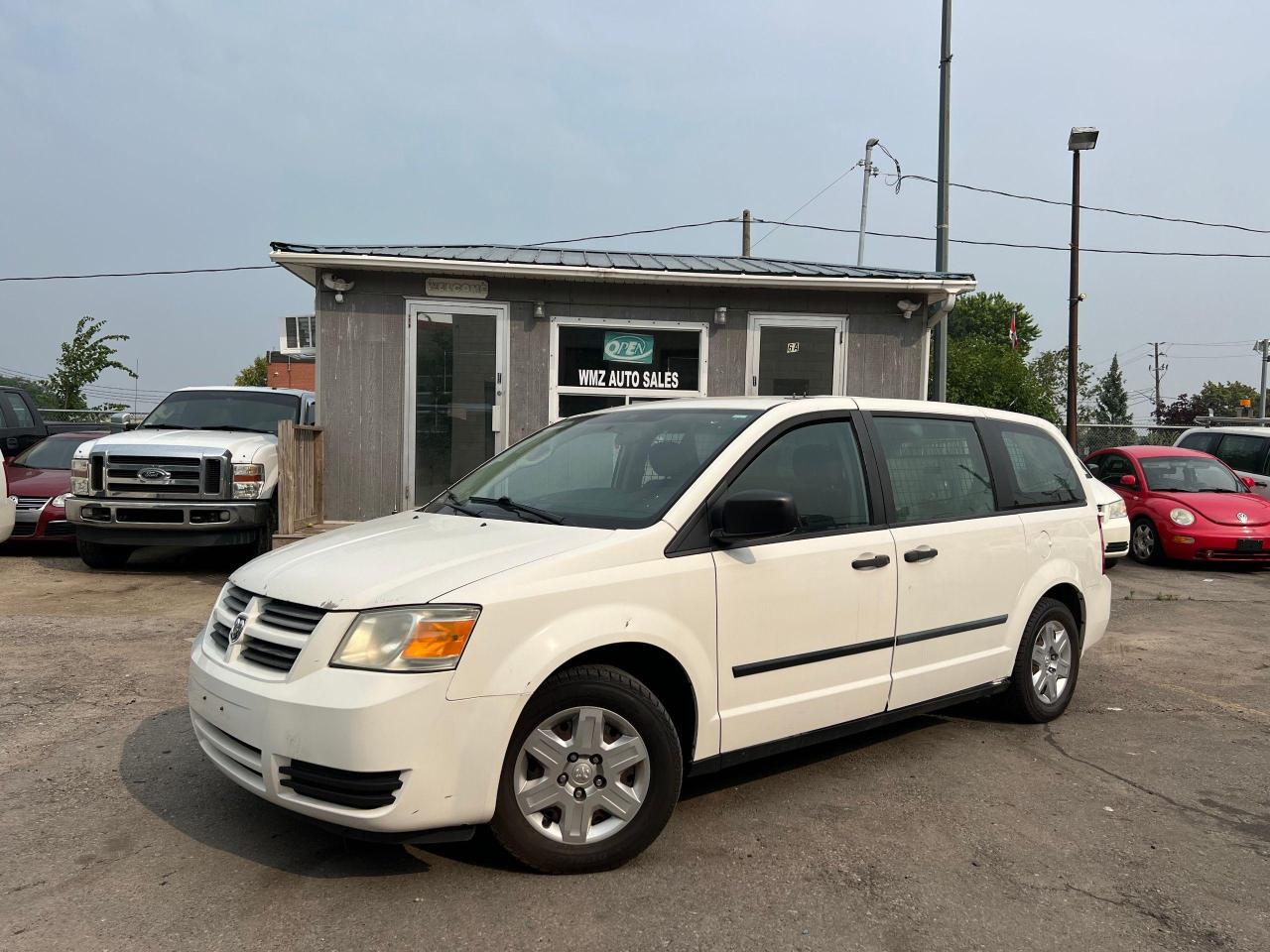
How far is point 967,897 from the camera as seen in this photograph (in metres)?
3.19

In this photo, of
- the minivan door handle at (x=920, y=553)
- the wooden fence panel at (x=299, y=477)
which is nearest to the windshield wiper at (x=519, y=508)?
the minivan door handle at (x=920, y=553)

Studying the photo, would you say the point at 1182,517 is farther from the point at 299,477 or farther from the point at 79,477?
the point at 79,477

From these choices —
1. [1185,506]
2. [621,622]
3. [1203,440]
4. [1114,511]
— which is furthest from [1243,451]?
[621,622]

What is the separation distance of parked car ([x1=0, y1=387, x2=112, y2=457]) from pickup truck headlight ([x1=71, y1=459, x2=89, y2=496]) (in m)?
3.54

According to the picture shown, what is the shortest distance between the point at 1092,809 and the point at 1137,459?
966 centimetres

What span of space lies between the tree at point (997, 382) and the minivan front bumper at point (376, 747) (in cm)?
3325

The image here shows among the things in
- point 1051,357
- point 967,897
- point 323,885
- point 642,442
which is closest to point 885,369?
point 642,442

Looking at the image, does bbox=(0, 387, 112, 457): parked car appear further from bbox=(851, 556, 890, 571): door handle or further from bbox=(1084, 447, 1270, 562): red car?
bbox=(1084, 447, 1270, 562): red car

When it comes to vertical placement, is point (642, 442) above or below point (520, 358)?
below

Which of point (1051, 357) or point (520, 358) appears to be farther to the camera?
point (1051, 357)

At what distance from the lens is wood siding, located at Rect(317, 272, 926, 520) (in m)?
10.1

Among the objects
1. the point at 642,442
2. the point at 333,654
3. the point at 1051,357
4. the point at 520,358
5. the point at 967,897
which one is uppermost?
the point at 1051,357

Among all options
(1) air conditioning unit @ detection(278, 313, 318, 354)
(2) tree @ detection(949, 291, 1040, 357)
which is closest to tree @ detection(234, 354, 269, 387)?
(1) air conditioning unit @ detection(278, 313, 318, 354)

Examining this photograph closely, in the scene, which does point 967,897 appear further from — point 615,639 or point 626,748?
point 615,639
